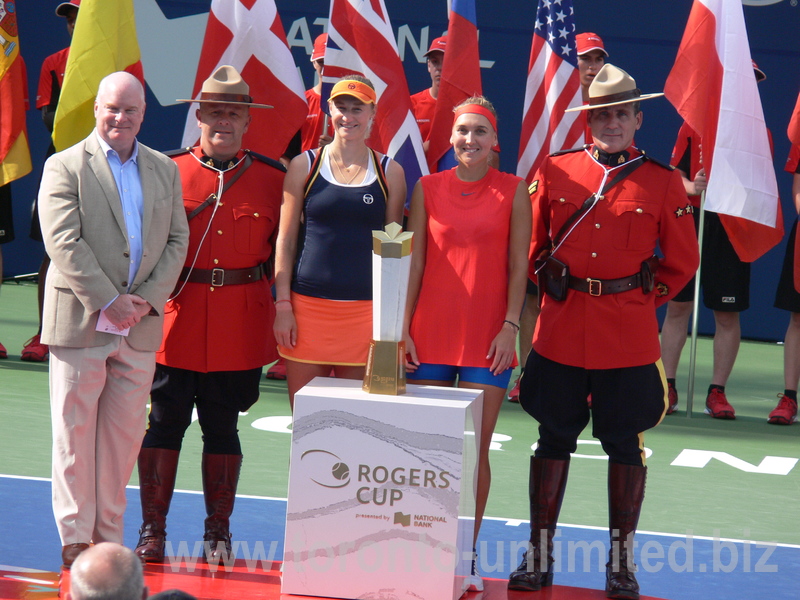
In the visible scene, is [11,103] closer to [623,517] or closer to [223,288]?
[223,288]

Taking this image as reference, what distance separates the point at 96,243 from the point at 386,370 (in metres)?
1.16

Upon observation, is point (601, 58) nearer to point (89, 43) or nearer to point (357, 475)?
point (89, 43)

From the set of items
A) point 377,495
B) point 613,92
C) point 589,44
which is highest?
point 589,44

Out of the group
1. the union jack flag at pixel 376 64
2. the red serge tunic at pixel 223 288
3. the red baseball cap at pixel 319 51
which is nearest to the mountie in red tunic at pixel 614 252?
the red serge tunic at pixel 223 288

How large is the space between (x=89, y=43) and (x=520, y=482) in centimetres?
319

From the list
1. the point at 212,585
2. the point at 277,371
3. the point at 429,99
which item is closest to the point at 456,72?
the point at 429,99

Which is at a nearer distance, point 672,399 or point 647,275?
point 647,275

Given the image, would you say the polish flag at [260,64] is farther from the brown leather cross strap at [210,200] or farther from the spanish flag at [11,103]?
the spanish flag at [11,103]

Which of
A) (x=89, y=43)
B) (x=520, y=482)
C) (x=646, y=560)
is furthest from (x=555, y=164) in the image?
(x=89, y=43)

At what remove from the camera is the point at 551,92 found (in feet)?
24.3

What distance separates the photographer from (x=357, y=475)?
4066 millimetres

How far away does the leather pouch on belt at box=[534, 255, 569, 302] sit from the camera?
4.45 m

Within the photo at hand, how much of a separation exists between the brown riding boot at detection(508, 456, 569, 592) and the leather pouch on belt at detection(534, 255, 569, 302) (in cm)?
65

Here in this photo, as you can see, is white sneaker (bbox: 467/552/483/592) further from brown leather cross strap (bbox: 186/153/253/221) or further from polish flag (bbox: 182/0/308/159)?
polish flag (bbox: 182/0/308/159)
